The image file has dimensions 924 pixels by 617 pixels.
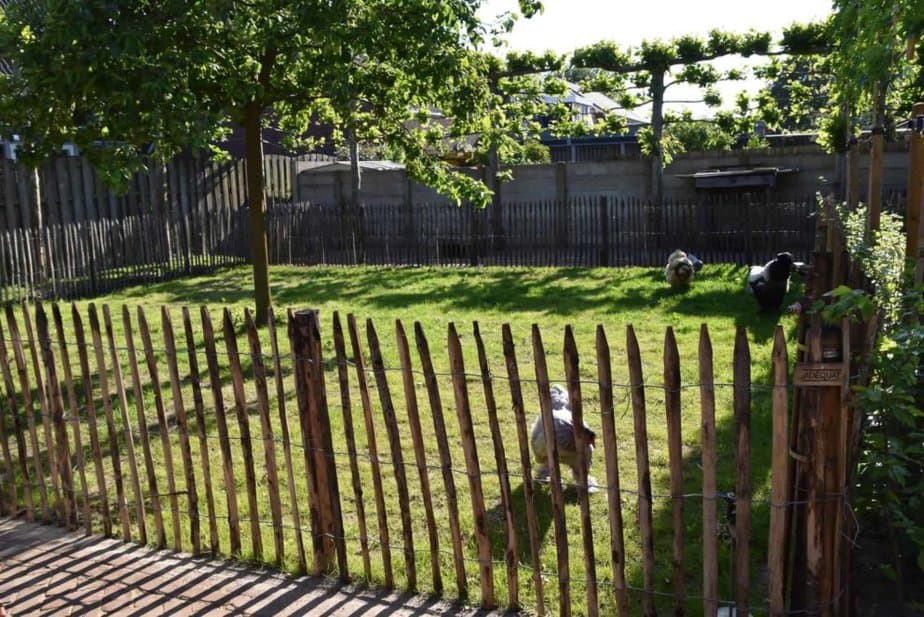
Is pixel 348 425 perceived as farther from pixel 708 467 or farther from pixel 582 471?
pixel 708 467

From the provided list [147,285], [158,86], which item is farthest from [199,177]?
[158,86]

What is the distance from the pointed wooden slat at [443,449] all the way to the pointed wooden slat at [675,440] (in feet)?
3.33

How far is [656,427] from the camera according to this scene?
654cm

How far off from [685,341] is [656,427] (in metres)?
3.10

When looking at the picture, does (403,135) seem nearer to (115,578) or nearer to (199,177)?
(115,578)

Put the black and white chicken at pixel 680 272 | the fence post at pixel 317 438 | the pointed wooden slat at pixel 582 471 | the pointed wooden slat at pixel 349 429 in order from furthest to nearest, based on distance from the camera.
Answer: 1. the black and white chicken at pixel 680 272
2. the fence post at pixel 317 438
3. the pointed wooden slat at pixel 349 429
4. the pointed wooden slat at pixel 582 471

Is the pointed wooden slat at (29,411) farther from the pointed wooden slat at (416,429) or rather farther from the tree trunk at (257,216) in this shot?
the tree trunk at (257,216)

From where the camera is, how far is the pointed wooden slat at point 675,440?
3.22 m

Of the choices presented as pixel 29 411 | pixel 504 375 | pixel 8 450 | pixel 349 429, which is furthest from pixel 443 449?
pixel 504 375

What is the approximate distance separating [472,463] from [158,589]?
5.69 feet

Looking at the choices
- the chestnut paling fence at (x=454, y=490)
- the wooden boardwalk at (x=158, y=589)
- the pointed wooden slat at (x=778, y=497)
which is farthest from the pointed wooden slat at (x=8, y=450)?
the pointed wooden slat at (x=778, y=497)

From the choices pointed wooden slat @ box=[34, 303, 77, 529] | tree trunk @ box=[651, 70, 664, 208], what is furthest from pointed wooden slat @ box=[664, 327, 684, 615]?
tree trunk @ box=[651, 70, 664, 208]

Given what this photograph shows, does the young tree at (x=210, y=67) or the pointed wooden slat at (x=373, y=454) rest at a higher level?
the young tree at (x=210, y=67)

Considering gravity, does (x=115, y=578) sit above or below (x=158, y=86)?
below
